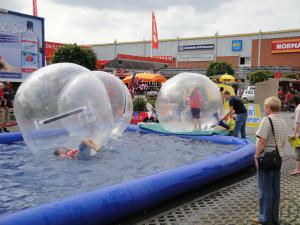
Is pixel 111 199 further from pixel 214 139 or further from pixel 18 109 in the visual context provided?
pixel 214 139

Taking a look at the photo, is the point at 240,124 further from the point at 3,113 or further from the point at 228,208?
the point at 3,113

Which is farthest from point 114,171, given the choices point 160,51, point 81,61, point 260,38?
point 160,51

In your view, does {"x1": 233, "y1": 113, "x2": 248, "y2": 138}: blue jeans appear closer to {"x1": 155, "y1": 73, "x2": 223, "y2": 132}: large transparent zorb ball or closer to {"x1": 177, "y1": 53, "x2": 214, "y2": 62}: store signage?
{"x1": 155, "y1": 73, "x2": 223, "y2": 132}: large transparent zorb ball

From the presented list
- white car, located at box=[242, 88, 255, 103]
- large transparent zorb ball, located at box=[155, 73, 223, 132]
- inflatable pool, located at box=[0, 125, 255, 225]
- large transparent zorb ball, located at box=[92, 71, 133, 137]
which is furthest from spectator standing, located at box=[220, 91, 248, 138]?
white car, located at box=[242, 88, 255, 103]

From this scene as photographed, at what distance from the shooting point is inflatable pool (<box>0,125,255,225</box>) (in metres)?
3.75

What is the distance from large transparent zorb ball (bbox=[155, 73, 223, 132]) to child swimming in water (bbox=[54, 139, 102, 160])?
10.9 feet

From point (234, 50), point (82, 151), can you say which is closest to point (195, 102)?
point (82, 151)

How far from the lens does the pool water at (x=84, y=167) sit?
16.9 feet

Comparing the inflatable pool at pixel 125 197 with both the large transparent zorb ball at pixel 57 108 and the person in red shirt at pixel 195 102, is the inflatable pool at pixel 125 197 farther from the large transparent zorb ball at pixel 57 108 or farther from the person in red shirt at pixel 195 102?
the person in red shirt at pixel 195 102

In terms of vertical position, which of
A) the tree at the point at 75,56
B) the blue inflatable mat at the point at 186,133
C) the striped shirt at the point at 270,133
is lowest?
the blue inflatable mat at the point at 186,133

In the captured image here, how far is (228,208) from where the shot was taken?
5.21 metres

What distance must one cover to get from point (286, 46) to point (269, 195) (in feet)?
150

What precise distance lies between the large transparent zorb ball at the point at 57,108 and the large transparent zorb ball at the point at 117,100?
1.69 m

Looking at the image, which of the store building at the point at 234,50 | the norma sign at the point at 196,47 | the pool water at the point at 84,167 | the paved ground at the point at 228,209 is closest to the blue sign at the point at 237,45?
the store building at the point at 234,50
